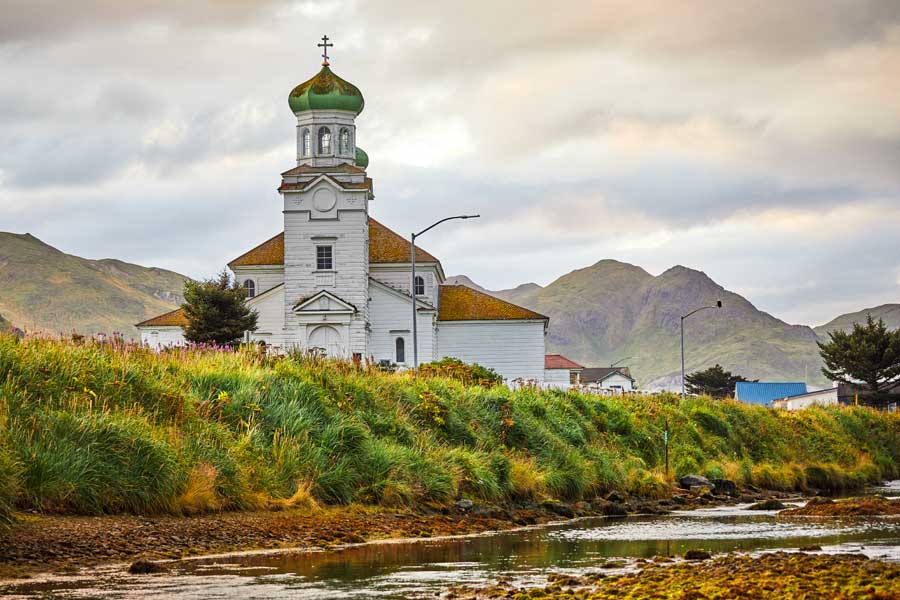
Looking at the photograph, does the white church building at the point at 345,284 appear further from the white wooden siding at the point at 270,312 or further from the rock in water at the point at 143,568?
the rock in water at the point at 143,568

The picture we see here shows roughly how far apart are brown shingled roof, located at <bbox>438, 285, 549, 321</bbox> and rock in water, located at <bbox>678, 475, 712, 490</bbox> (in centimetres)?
5091

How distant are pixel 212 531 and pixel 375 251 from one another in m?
75.2

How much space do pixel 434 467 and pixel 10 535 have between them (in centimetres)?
1074

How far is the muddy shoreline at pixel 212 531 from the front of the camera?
1562 cm

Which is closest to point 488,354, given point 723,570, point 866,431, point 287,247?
point 287,247

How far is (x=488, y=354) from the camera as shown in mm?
90562

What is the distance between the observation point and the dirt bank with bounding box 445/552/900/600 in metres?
12.6

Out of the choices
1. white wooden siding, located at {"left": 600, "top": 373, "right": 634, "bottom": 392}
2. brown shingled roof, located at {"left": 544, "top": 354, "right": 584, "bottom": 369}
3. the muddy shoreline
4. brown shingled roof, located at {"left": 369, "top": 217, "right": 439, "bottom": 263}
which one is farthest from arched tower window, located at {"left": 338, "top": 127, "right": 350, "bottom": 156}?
white wooden siding, located at {"left": 600, "top": 373, "right": 634, "bottom": 392}

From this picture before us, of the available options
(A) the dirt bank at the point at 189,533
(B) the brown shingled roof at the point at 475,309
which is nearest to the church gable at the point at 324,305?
(B) the brown shingled roof at the point at 475,309

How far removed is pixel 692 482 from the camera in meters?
37.2

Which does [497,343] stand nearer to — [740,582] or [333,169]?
[333,169]

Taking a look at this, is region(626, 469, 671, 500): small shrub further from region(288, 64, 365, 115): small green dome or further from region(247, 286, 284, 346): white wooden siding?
region(288, 64, 365, 115): small green dome

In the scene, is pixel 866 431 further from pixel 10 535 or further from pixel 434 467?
pixel 10 535

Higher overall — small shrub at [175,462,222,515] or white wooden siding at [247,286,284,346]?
white wooden siding at [247,286,284,346]
